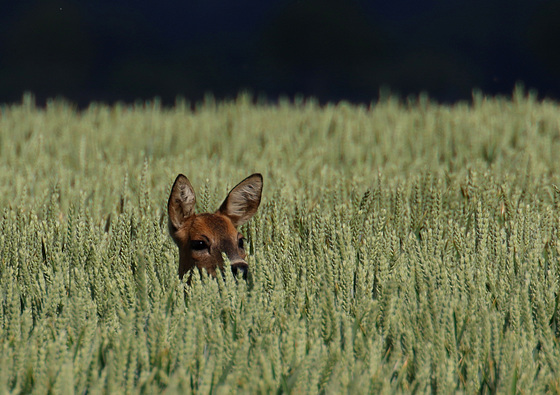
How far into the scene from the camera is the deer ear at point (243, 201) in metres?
2.88

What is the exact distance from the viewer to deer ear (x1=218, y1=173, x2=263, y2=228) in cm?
288

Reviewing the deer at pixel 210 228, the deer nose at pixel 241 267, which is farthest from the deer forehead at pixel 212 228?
the deer nose at pixel 241 267

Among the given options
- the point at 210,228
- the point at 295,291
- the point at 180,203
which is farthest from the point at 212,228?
the point at 295,291

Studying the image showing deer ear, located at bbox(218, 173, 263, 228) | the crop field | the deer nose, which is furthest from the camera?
deer ear, located at bbox(218, 173, 263, 228)

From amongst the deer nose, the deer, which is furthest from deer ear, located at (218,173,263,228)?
the deer nose

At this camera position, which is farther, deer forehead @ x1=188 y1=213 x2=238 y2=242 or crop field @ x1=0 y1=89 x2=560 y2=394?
deer forehead @ x1=188 y1=213 x2=238 y2=242

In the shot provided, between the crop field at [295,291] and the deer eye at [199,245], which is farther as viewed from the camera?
the deer eye at [199,245]

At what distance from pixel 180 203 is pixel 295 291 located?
1.88 feet

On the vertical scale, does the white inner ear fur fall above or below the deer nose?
above

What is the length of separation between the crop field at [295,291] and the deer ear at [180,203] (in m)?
0.09

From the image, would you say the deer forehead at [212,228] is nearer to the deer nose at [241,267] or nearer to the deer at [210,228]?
the deer at [210,228]

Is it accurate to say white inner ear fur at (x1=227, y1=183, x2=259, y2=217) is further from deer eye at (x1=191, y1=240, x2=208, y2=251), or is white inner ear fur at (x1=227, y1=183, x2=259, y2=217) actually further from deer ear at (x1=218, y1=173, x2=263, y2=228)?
deer eye at (x1=191, y1=240, x2=208, y2=251)

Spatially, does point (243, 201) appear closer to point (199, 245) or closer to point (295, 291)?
point (199, 245)

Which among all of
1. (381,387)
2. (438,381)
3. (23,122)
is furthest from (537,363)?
(23,122)
